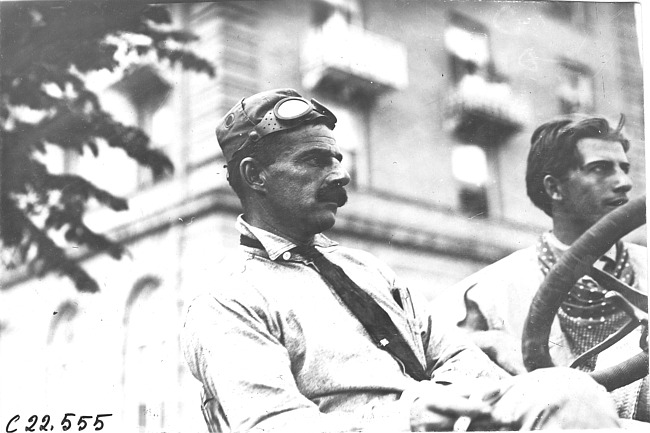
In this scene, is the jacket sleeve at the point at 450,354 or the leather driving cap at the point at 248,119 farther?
the leather driving cap at the point at 248,119

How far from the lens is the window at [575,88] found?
699cm

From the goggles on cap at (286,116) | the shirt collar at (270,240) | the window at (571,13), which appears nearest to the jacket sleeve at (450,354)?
the shirt collar at (270,240)

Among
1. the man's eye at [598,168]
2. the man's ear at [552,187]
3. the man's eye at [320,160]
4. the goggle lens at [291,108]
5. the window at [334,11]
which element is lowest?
the man's ear at [552,187]

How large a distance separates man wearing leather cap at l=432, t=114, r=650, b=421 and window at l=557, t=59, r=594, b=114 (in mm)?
76

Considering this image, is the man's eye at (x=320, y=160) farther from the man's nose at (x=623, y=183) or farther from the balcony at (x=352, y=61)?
the man's nose at (x=623, y=183)

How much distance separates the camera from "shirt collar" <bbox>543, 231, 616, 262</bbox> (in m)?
6.79

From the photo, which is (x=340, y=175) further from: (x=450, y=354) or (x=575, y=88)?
(x=575, y=88)

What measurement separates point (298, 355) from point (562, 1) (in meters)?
3.01

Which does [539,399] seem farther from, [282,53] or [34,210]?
[34,210]

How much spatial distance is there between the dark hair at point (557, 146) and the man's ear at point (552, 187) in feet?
0.06

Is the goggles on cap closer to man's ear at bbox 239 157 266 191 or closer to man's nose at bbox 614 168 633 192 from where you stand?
man's ear at bbox 239 157 266 191

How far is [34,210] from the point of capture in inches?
265

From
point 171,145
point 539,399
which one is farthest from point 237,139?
point 539,399

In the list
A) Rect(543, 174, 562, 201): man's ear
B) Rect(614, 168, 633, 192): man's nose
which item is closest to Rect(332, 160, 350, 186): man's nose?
Rect(543, 174, 562, 201): man's ear
